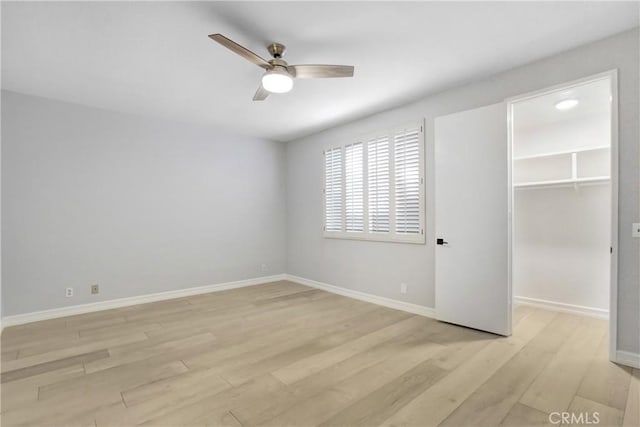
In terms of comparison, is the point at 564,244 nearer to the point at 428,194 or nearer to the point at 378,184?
the point at 428,194

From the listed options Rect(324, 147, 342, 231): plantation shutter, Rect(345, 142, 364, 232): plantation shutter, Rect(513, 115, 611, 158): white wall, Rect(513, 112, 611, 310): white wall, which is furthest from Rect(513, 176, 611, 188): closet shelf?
Rect(324, 147, 342, 231): plantation shutter

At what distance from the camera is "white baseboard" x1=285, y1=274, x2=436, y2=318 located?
12.6 feet

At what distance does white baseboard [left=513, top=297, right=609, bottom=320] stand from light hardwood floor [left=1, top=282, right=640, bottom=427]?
9.3 inches

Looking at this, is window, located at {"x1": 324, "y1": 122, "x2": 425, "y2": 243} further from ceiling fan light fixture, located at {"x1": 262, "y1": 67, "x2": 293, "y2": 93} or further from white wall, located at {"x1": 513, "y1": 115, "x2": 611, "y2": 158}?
ceiling fan light fixture, located at {"x1": 262, "y1": 67, "x2": 293, "y2": 93}

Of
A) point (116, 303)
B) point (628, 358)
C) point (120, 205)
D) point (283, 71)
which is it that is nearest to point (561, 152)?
point (628, 358)

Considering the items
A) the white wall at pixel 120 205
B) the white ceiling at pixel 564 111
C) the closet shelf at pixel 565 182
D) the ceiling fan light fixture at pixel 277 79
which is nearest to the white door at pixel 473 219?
the white ceiling at pixel 564 111

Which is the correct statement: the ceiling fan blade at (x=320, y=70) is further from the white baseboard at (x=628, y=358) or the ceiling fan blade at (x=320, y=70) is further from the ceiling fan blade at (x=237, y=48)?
the white baseboard at (x=628, y=358)

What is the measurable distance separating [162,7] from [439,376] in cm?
343

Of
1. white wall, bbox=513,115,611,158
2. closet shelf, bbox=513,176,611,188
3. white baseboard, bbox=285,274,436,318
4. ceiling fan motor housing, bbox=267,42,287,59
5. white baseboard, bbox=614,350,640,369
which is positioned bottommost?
white baseboard, bbox=285,274,436,318

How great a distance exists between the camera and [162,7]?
7.13 ft

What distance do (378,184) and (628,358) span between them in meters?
3.03

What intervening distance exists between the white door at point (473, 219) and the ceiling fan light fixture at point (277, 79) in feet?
6.58

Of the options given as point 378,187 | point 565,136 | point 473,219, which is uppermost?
point 565,136

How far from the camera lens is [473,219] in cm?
335
